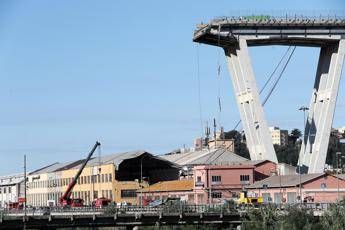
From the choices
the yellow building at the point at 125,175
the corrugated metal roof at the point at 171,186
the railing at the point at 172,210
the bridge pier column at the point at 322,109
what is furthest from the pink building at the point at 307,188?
the yellow building at the point at 125,175

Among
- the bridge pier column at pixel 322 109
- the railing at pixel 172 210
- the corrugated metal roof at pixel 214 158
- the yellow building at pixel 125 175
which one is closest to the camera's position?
the railing at pixel 172 210

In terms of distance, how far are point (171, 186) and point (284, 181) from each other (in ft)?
93.3

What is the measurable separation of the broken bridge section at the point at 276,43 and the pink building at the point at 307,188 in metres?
14.0

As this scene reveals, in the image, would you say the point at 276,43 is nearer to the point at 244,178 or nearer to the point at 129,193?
the point at 244,178

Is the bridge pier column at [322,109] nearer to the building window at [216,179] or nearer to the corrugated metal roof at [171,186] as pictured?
the building window at [216,179]

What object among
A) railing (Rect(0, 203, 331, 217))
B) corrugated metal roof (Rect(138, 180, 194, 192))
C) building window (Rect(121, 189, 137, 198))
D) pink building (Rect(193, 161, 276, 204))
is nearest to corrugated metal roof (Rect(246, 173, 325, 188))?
pink building (Rect(193, 161, 276, 204))

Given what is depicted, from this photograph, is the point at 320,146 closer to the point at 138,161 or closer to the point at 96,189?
the point at 138,161

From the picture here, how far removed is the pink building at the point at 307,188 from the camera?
110688 millimetres

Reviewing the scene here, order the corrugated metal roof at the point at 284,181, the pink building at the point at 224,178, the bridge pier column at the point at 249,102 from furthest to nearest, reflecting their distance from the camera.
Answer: the bridge pier column at the point at 249,102, the pink building at the point at 224,178, the corrugated metal roof at the point at 284,181

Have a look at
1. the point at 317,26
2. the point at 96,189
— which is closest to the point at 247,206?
the point at 317,26

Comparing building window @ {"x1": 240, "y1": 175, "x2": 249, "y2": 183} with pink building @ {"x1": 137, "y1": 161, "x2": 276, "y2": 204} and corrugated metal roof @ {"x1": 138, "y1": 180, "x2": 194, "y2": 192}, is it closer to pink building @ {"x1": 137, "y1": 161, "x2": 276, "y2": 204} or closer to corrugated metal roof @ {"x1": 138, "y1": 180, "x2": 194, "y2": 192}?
pink building @ {"x1": 137, "y1": 161, "x2": 276, "y2": 204}

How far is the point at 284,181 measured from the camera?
115 m

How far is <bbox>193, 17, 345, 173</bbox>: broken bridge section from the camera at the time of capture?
419 ft

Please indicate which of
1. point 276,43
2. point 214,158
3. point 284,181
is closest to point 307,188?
point 284,181
